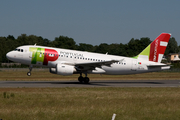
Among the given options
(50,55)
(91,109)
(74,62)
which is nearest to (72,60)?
(74,62)

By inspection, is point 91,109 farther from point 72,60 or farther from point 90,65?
point 72,60

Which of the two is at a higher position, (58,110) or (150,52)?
(150,52)

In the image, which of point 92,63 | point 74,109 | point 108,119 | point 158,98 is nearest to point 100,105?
point 74,109

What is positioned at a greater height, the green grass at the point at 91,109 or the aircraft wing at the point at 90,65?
the aircraft wing at the point at 90,65

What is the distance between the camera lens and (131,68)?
3912 cm

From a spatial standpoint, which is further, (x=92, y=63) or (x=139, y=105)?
(x=92, y=63)

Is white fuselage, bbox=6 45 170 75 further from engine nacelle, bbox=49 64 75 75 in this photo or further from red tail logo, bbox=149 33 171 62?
engine nacelle, bbox=49 64 75 75

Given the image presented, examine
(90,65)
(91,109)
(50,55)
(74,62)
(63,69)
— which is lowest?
(91,109)

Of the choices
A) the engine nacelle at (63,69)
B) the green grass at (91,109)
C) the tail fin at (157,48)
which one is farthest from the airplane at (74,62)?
the green grass at (91,109)

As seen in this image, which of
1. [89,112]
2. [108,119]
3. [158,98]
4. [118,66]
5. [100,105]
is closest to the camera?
[108,119]

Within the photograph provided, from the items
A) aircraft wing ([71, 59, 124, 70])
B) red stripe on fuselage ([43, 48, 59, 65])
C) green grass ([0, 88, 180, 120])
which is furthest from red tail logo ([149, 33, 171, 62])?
green grass ([0, 88, 180, 120])

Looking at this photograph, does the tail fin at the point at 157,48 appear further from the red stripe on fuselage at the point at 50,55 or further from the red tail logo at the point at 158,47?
the red stripe on fuselage at the point at 50,55

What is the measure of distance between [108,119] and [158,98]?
856 cm

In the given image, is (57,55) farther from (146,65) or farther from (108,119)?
(108,119)
